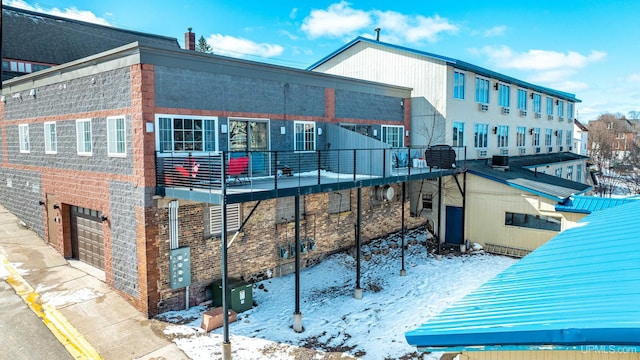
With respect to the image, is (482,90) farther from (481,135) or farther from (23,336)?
(23,336)

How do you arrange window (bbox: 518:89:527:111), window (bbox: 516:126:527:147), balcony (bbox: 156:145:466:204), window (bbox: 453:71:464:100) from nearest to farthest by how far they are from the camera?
1. balcony (bbox: 156:145:466:204)
2. window (bbox: 453:71:464:100)
3. window (bbox: 518:89:527:111)
4. window (bbox: 516:126:527:147)

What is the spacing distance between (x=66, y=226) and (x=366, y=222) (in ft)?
38.3

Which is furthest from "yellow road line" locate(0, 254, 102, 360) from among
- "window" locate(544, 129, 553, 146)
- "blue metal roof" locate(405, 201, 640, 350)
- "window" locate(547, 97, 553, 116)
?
"window" locate(547, 97, 553, 116)

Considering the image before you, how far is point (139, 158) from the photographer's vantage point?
1081 cm

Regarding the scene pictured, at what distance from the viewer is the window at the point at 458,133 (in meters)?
20.9

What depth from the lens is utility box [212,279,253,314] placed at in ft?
37.4

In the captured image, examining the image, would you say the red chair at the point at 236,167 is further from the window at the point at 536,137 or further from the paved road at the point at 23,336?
the window at the point at 536,137

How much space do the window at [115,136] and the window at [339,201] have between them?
775 cm

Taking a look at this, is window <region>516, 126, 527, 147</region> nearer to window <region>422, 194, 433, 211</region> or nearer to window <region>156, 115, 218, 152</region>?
window <region>422, 194, 433, 211</region>

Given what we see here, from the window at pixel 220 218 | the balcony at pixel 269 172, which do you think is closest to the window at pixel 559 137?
the balcony at pixel 269 172

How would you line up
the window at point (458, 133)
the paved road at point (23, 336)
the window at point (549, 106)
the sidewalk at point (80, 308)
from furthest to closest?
the window at point (549, 106) → the window at point (458, 133) → the sidewalk at point (80, 308) → the paved road at point (23, 336)

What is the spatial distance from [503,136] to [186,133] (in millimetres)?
21085

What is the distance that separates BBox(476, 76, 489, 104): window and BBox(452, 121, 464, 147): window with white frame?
245cm

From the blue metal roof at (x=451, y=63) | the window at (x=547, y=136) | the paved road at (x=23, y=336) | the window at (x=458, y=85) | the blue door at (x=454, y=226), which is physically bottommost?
the paved road at (x=23, y=336)
